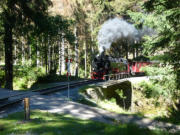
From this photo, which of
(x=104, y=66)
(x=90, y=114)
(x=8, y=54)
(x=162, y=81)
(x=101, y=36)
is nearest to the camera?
(x=90, y=114)

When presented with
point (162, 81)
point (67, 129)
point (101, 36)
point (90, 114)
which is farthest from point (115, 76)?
point (67, 129)

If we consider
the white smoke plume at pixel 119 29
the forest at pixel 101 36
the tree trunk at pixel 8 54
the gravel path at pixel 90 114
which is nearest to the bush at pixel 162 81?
the forest at pixel 101 36

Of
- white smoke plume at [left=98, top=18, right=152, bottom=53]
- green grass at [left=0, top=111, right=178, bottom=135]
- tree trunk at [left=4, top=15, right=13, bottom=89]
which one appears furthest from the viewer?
white smoke plume at [left=98, top=18, right=152, bottom=53]

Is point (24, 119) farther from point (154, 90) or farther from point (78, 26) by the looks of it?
point (78, 26)

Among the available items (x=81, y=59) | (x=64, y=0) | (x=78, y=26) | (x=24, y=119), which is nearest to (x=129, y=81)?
(x=78, y=26)

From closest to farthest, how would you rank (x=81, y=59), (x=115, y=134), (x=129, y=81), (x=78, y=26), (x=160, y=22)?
(x=115, y=134) → (x=160, y=22) → (x=129, y=81) → (x=78, y=26) → (x=81, y=59)

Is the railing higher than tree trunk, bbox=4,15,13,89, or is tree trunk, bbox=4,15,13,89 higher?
tree trunk, bbox=4,15,13,89

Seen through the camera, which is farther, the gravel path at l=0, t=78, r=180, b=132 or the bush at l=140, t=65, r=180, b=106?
the bush at l=140, t=65, r=180, b=106

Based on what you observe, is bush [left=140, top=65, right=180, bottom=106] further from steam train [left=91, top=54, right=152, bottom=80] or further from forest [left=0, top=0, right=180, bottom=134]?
steam train [left=91, top=54, right=152, bottom=80]

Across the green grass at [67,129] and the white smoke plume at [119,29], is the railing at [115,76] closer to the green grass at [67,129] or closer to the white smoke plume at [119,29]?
the white smoke plume at [119,29]

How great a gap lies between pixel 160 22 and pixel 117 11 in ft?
60.9

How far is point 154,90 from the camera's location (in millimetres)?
12961

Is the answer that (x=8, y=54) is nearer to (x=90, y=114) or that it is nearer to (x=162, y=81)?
(x=90, y=114)

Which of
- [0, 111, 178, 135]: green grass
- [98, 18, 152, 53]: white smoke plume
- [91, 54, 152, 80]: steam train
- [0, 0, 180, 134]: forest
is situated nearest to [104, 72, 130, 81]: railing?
[91, 54, 152, 80]: steam train
